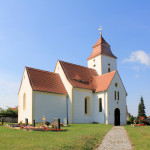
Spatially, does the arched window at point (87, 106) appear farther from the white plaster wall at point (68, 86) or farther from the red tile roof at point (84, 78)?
the white plaster wall at point (68, 86)

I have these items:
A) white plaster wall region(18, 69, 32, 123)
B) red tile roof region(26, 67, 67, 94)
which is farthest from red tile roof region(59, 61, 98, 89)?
white plaster wall region(18, 69, 32, 123)

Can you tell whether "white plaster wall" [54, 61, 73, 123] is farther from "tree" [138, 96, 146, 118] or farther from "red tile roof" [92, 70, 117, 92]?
"tree" [138, 96, 146, 118]

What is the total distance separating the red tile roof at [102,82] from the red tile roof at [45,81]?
5271 mm

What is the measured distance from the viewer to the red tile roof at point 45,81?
27.2 meters

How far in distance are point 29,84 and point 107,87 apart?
11.4 metres

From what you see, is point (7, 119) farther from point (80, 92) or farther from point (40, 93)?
point (80, 92)

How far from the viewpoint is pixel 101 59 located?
3666 cm

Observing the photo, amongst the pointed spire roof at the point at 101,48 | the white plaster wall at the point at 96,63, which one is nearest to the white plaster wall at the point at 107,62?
the white plaster wall at the point at 96,63

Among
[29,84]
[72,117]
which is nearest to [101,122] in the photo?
[72,117]

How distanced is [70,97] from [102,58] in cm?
1205

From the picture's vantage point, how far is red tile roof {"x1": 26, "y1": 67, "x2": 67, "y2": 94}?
89.3ft

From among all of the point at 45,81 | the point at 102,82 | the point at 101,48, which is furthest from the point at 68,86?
the point at 101,48

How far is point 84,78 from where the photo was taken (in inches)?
1273

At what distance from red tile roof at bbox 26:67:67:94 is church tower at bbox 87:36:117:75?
30.0 feet
